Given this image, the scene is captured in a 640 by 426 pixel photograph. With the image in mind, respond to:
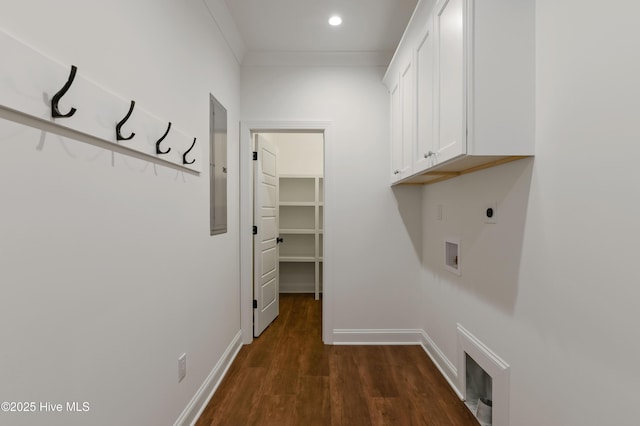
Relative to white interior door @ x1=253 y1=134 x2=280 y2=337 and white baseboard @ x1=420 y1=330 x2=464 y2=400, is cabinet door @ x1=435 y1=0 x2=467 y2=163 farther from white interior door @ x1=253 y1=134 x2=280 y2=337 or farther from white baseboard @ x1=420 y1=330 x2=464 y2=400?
white interior door @ x1=253 y1=134 x2=280 y2=337

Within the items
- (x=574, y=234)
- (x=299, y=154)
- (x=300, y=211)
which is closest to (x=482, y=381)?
(x=574, y=234)

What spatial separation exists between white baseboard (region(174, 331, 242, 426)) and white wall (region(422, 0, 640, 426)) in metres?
1.66

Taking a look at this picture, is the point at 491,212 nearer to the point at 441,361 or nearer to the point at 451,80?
the point at 451,80

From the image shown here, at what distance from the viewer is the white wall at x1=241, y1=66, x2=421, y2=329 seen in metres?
2.91

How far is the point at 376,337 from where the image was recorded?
2.91m

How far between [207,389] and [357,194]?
1909 millimetres

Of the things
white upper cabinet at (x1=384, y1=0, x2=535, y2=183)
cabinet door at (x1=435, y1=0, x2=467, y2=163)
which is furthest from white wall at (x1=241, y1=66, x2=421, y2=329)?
white upper cabinet at (x1=384, y1=0, x2=535, y2=183)

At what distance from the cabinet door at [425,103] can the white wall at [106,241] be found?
53.8 inches

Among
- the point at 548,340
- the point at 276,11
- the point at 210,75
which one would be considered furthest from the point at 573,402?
the point at 276,11

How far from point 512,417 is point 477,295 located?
0.59m

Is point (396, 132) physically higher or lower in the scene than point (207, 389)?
higher

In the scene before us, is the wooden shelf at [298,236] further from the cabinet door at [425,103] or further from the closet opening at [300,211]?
the cabinet door at [425,103]

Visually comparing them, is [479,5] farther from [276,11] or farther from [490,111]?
[276,11]

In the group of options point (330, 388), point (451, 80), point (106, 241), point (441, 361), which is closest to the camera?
point (106, 241)
